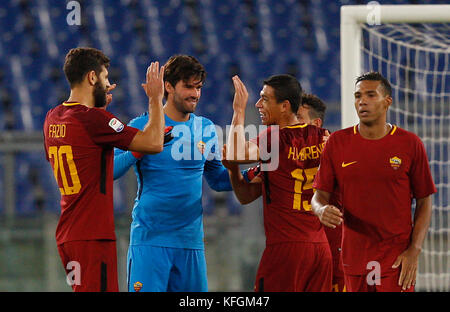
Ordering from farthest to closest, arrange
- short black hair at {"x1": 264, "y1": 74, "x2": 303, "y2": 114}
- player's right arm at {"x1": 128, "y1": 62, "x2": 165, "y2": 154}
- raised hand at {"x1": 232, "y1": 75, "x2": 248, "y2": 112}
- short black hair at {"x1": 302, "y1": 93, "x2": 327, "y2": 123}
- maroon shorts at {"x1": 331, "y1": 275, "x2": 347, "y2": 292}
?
short black hair at {"x1": 302, "y1": 93, "x2": 327, "y2": 123}
maroon shorts at {"x1": 331, "y1": 275, "x2": 347, "y2": 292}
short black hair at {"x1": 264, "y1": 74, "x2": 303, "y2": 114}
raised hand at {"x1": 232, "y1": 75, "x2": 248, "y2": 112}
player's right arm at {"x1": 128, "y1": 62, "x2": 165, "y2": 154}

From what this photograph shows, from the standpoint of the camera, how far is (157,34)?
32.5ft

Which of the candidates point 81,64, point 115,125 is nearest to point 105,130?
point 115,125

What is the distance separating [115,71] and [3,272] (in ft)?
13.4

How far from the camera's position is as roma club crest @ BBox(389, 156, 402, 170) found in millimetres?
3506

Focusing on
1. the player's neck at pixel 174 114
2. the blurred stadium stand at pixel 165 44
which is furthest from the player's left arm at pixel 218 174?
the blurred stadium stand at pixel 165 44

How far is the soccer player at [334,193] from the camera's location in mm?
4348

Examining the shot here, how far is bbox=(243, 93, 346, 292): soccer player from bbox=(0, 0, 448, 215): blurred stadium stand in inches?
141

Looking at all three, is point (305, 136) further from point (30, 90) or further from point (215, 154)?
point (30, 90)

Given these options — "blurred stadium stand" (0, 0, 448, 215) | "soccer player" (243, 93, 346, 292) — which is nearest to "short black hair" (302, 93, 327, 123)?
"soccer player" (243, 93, 346, 292)

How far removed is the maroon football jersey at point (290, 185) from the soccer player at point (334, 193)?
0.59 ft

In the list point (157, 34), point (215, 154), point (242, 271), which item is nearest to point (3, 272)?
point (242, 271)

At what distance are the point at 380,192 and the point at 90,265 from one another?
1481 millimetres

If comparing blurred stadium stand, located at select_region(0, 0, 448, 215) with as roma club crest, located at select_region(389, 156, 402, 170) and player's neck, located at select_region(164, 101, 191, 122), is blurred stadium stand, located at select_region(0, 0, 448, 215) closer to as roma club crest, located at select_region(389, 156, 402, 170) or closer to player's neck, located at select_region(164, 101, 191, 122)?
player's neck, located at select_region(164, 101, 191, 122)

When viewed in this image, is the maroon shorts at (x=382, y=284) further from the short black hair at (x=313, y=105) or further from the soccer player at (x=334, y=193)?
the short black hair at (x=313, y=105)
